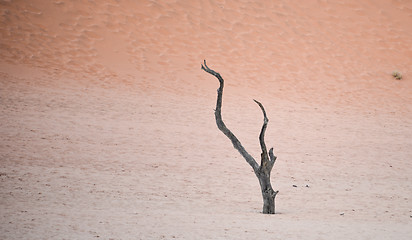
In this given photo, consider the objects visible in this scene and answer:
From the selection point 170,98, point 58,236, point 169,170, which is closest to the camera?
point 58,236

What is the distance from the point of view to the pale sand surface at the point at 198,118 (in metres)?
5.89

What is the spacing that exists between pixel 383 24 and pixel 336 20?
2.06 metres

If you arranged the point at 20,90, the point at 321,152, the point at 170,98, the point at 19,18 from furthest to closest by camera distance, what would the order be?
the point at 19,18, the point at 170,98, the point at 20,90, the point at 321,152

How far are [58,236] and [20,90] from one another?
1029 cm

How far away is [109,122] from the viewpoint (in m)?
12.1

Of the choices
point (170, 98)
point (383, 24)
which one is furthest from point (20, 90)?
point (383, 24)

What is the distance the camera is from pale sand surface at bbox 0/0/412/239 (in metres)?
5.89

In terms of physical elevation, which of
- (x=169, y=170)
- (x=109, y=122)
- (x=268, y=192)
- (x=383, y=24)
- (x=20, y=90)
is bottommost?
(x=20, y=90)

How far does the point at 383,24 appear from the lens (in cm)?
2102

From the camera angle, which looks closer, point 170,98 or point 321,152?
point 321,152

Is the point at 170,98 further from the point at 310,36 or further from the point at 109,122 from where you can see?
the point at 310,36

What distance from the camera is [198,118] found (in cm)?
1329

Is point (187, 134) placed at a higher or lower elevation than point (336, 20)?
lower

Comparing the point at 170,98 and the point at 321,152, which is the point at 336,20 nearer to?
the point at 170,98
